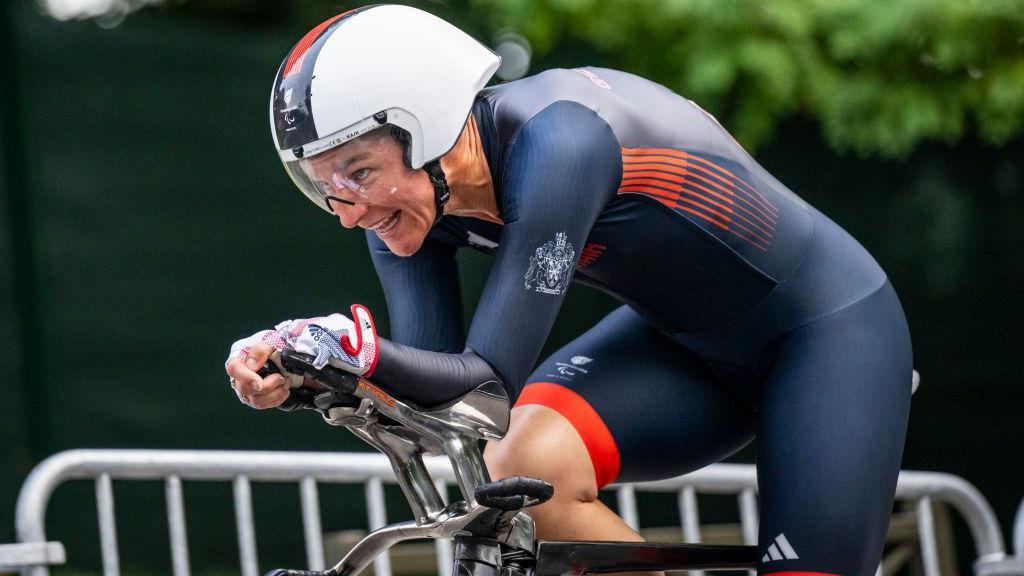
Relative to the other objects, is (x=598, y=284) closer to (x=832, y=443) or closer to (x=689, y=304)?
(x=689, y=304)

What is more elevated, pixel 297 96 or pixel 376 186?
pixel 297 96

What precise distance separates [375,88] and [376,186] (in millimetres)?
190

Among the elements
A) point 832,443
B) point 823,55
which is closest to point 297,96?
point 832,443

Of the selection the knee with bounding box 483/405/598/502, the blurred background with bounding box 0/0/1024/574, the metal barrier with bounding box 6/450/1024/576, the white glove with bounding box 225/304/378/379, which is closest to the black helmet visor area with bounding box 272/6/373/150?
the white glove with bounding box 225/304/378/379

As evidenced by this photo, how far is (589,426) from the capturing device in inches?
118

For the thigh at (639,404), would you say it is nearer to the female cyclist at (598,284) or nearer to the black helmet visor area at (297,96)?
the female cyclist at (598,284)

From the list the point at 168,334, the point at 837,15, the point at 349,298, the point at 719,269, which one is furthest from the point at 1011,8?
the point at 168,334

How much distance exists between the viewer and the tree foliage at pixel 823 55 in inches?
227

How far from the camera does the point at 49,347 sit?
545cm

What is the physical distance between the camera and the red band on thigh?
2990mm

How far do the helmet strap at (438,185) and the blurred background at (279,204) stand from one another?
3.31 m

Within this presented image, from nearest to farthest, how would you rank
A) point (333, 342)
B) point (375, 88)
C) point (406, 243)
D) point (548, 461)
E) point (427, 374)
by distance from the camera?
point (333, 342) < point (427, 374) < point (375, 88) < point (406, 243) < point (548, 461)

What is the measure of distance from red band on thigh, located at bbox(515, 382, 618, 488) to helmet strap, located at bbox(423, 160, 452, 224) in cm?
63

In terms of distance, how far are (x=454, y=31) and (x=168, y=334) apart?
11.1 feet
